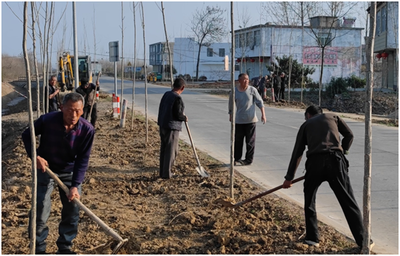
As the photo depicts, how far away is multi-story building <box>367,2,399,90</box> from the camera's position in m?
28.7

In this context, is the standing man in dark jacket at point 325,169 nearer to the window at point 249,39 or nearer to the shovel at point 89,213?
the shovel at point 89,213

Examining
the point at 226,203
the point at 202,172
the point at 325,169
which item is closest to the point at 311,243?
the point at 325,169

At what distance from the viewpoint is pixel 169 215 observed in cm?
547

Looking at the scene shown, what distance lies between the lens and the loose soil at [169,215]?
4352mm

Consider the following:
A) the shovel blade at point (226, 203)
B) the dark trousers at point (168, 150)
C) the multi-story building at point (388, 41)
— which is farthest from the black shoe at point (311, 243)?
the multi-story building at point (388, 41)

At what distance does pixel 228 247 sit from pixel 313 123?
1.48m

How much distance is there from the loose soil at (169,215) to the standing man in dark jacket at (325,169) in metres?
0.23

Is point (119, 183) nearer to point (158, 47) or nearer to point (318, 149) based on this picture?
point (318, 149)

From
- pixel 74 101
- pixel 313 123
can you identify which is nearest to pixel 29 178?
pixel 74 101

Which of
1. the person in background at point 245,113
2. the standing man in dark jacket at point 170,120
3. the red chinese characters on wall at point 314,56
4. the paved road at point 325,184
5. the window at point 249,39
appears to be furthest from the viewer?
the window at point 249,39

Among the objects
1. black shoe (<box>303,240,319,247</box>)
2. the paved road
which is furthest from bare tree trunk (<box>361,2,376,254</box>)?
the paved road

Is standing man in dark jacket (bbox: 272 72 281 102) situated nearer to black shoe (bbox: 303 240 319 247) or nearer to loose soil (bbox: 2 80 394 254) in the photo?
loose soil (bbox: 2 80 394 254)

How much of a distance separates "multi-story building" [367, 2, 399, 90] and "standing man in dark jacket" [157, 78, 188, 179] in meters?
23.7

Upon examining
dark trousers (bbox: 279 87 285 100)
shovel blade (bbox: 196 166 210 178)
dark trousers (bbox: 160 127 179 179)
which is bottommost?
shovel blade (bbox: 196 166 210 178)
